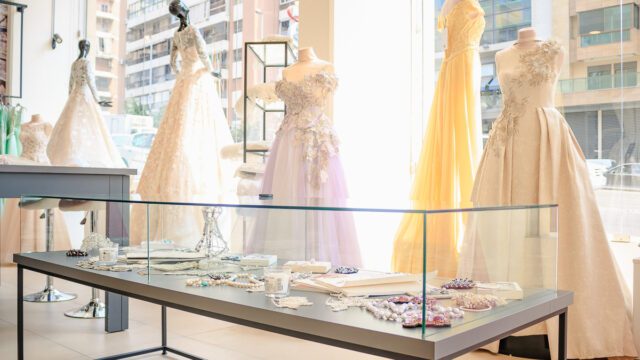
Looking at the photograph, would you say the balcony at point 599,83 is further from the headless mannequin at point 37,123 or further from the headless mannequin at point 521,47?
the headless mannequin at point 37,123

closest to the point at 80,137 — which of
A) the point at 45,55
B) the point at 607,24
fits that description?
the point at 45,55

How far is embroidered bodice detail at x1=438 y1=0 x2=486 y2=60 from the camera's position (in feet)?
12.4

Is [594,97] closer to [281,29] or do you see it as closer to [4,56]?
[281,29]

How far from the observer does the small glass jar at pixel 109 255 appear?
250 centimetres

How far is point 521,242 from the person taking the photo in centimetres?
173

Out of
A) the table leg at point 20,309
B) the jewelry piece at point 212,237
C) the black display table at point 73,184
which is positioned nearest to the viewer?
the jewelry piece at point 212,237

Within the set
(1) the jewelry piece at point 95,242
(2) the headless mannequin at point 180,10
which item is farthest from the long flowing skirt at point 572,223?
(2) the headless mannequin at point 180,10

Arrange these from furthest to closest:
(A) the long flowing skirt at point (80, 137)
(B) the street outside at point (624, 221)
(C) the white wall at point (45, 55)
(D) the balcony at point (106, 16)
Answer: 1. (D) the balcony at point (106, 16)
2. (C) the white wall at point (45, 55)
3. (A) the long flowing skirt at point (80, 137)
4. (B) the street outside at point (624, 221)

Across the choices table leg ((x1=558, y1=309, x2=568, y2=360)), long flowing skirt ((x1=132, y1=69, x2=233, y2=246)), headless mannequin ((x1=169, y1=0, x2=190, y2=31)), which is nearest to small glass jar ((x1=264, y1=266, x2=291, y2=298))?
table leg ((x1=558, y1=309, x2=568, y2=360))

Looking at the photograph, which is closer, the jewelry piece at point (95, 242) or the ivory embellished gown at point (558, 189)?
the jewelry piece at point (95, 242)

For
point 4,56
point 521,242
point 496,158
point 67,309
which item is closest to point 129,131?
point 4,56

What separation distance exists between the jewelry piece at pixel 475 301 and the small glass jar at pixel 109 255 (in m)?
1.48

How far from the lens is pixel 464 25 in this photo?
12.4 ft

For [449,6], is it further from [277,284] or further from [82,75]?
[82,75]
